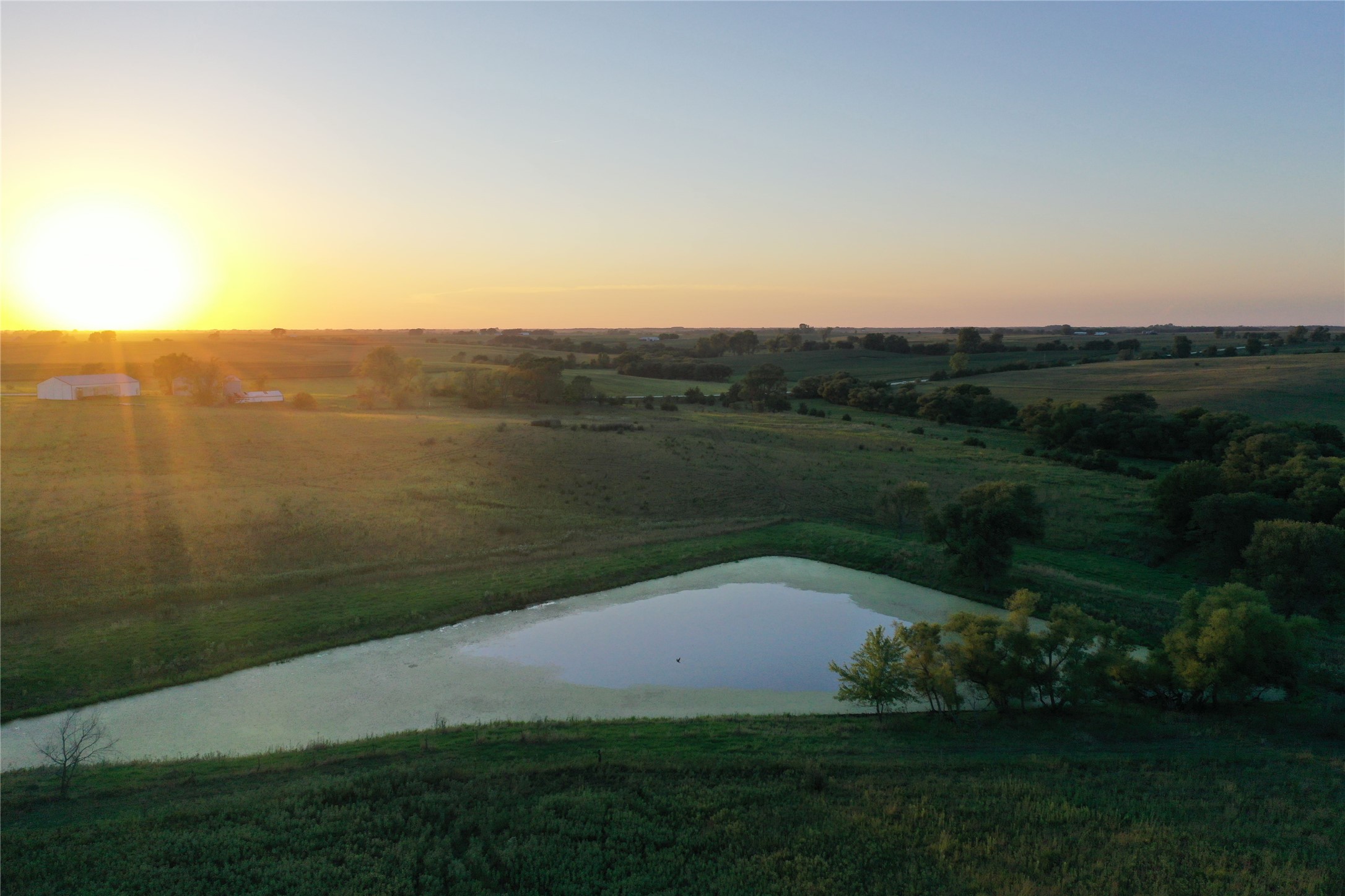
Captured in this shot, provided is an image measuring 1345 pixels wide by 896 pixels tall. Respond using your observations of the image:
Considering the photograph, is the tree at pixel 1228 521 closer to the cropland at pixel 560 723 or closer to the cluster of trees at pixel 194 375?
the cropland at pixel 560 723

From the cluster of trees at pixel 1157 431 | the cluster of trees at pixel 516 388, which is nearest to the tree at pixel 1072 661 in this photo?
the cluster of trees at pixel 1157 431

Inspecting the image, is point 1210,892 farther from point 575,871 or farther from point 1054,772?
point 575,871

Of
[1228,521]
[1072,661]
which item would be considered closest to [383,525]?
[1072,661]

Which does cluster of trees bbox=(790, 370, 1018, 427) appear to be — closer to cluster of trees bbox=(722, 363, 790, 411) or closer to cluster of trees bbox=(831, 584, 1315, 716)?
cluster of trees bbox=(722, 363, 790, 411)

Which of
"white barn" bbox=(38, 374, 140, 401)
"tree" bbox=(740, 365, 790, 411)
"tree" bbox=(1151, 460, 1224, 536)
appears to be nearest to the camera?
"tree" bbox=(1151, 460, 1224, 536)

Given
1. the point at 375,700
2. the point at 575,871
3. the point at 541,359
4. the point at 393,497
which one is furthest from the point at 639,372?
the point at 575,871

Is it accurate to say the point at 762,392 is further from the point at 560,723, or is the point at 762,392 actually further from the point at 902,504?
the point at 560,723

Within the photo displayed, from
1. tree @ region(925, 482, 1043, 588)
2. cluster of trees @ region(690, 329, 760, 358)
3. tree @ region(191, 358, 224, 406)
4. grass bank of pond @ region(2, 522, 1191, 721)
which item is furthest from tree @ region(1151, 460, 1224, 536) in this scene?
cluster of trees @ region(690, 329, 760, 358)
